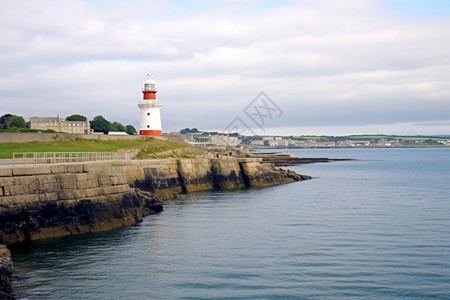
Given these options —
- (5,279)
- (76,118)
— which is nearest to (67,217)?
(5,279)

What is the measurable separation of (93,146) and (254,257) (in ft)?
114

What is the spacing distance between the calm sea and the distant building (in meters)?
56.0

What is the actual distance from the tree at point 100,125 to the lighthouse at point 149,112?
39.6 metres

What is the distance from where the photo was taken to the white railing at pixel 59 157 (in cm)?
3073

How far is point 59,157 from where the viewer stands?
32.9 metres

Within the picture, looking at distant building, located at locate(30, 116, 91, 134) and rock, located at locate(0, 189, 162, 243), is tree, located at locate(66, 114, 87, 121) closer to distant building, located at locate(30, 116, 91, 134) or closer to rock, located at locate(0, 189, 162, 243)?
distant building, located at locate(30, 116, 91, 134)

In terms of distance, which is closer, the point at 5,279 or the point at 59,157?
the point at 5,279

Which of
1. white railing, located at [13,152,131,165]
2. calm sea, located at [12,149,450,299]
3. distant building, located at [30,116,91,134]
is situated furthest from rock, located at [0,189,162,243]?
distant building, located at [30,116,91,134]

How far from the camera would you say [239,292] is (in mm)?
19219

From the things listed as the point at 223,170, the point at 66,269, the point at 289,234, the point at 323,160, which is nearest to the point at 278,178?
the point at 223,170

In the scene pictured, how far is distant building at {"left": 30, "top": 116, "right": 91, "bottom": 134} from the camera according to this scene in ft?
291

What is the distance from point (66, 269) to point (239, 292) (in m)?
7.79

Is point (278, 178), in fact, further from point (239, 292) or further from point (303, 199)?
point (239, 292)

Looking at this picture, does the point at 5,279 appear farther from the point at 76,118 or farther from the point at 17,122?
the point at 76,118
